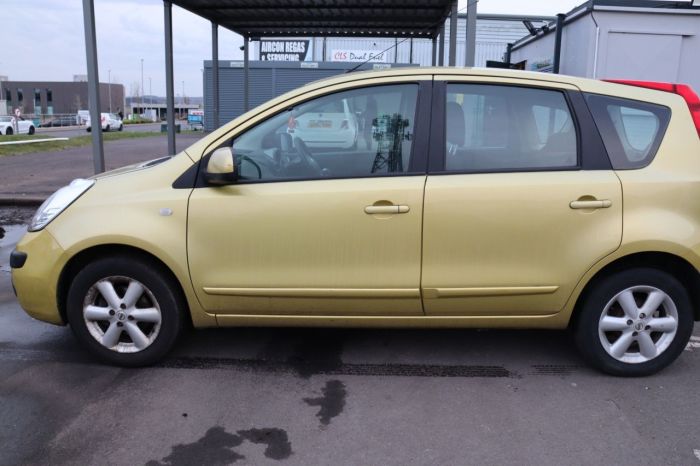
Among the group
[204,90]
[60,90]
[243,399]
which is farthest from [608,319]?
[60,90]

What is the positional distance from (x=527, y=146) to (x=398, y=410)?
1731 mm

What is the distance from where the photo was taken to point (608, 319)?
146 inches

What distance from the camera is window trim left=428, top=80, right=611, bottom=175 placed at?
3.66 metres

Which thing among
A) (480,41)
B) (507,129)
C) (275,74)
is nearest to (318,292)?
(507,129)

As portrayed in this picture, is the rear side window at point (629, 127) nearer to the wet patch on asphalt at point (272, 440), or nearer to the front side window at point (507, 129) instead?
the front side window at point (507, 129)

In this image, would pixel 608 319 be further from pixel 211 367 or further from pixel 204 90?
pixel 204 90

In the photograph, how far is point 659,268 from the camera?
12.3 ft

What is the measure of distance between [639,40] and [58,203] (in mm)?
8333

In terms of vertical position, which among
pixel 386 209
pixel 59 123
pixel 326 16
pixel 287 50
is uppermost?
pixel 287 50

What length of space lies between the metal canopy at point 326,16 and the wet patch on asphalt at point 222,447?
6878 millimetres

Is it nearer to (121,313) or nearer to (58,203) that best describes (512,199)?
(121,313)

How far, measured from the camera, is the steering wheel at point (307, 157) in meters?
3.73

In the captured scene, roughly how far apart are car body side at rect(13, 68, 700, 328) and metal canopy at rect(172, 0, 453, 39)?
17.0 ft

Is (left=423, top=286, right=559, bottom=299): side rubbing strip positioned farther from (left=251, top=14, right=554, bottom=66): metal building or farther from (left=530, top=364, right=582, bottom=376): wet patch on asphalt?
(left=251, top=14, right=554, bottom=66): metal building
